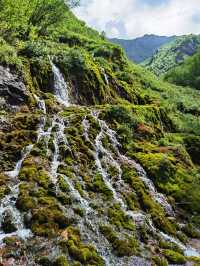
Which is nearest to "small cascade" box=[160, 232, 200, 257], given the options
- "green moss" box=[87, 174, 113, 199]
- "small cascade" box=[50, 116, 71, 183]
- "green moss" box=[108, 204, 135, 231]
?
"green moss" box=[108, 204, 135, 231]

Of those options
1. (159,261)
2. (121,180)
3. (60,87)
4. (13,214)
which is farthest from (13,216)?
(60,87)

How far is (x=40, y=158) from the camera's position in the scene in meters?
38.0

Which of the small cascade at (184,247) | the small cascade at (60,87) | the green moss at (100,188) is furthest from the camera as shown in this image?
the small cascade at (60,87)

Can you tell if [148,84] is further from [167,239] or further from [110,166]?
[167,239]

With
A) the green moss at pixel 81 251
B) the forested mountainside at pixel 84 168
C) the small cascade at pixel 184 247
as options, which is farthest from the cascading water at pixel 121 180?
the green moss at pixel 81 251

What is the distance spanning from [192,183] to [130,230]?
1443 centimetres

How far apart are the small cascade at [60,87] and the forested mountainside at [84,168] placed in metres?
0.16

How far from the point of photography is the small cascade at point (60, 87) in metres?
56.2

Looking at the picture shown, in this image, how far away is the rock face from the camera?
4689 centimetres

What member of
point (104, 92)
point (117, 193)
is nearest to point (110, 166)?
point (117, 193)

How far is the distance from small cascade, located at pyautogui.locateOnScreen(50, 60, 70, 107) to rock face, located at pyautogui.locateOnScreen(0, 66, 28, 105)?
6.28m

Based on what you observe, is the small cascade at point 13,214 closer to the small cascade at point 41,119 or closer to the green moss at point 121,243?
the green moss at point 121,243

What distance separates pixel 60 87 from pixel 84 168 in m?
20.4

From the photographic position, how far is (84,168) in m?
39.3
